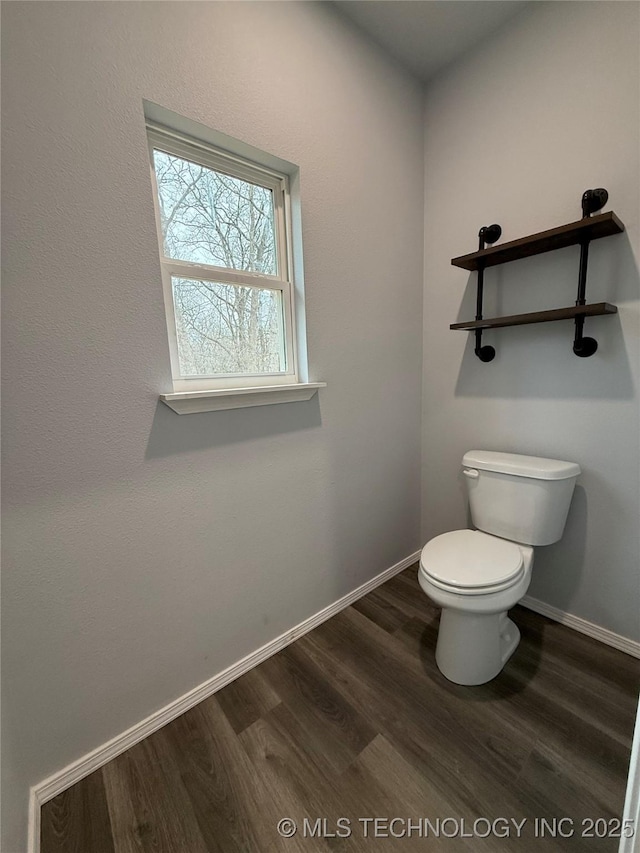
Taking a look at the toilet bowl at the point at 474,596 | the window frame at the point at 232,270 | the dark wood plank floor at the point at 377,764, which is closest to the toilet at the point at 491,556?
the toilet bowl at the point at 474,596

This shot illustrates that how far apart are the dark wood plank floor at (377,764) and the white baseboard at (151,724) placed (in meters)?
0.02

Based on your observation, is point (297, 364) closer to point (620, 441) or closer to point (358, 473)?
point (358, 473)

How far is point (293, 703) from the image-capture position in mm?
1258

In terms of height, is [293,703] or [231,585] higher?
[231,585]

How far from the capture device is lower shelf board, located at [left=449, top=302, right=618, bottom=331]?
1.24 meters

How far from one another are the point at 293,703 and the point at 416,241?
218 centimetres

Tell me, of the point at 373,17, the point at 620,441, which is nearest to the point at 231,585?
the point at 620,441

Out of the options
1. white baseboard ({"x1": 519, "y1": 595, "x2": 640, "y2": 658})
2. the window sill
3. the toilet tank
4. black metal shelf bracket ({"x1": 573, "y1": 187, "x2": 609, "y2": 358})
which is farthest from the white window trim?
white baseboard ({"x1": 519, "y1": 595, "x2": 640, "y2": 658})

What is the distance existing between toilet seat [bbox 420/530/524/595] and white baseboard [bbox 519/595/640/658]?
1.71ft

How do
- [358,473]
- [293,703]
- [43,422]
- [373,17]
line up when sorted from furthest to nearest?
[358,473] → [373,17] → [293,703] → [43,422]

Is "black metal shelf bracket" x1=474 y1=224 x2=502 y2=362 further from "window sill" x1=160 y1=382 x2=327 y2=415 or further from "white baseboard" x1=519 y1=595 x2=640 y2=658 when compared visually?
"white baseboard" x1=519 y1=595 x2=640 y2=658

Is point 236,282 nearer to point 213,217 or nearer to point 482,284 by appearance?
point 213,217

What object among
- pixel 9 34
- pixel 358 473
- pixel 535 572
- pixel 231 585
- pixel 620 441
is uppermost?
pixel 9 34

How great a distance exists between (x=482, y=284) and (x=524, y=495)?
0.99 meters
